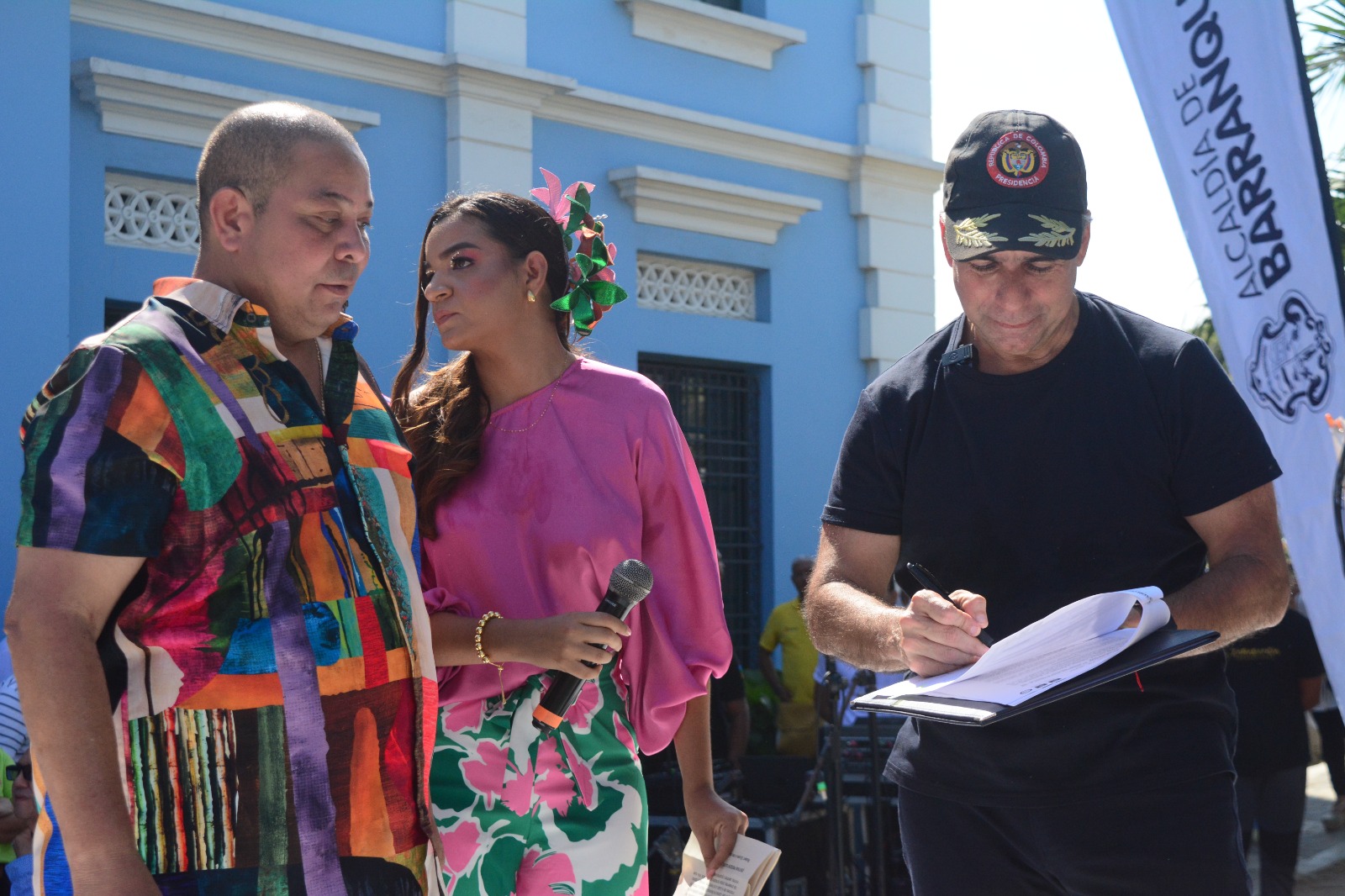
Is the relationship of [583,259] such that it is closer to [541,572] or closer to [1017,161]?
[541,572]

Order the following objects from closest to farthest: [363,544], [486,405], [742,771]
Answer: [363,544] → [486,405] → [742,771]

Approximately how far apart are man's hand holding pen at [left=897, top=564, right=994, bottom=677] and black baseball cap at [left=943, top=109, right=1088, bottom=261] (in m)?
0.66

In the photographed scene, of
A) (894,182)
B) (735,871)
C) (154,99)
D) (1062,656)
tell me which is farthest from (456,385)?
(894,182)

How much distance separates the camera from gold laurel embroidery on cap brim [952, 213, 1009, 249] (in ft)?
8.02

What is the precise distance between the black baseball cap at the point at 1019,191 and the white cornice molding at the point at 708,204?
656cm

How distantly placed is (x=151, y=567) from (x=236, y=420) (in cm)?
23

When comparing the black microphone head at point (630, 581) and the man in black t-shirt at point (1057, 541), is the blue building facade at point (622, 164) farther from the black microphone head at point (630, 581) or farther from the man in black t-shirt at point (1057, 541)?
the man in black t-shirt at point (1057, 541)

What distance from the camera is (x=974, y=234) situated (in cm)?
247

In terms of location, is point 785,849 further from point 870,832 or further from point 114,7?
point 114,7

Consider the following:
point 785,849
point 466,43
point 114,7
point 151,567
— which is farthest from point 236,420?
point 466,43

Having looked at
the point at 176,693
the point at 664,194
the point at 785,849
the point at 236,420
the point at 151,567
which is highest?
the point at 664,194

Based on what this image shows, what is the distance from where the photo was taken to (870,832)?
671 centimetres

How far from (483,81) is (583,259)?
5.51 metres

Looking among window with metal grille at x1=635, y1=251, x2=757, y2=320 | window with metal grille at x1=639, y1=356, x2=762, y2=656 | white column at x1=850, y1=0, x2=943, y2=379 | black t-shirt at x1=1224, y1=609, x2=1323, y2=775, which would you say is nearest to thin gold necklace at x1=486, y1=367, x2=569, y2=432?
black t-shirt at x1=1224, y1=609, x2=1323, y2=775
